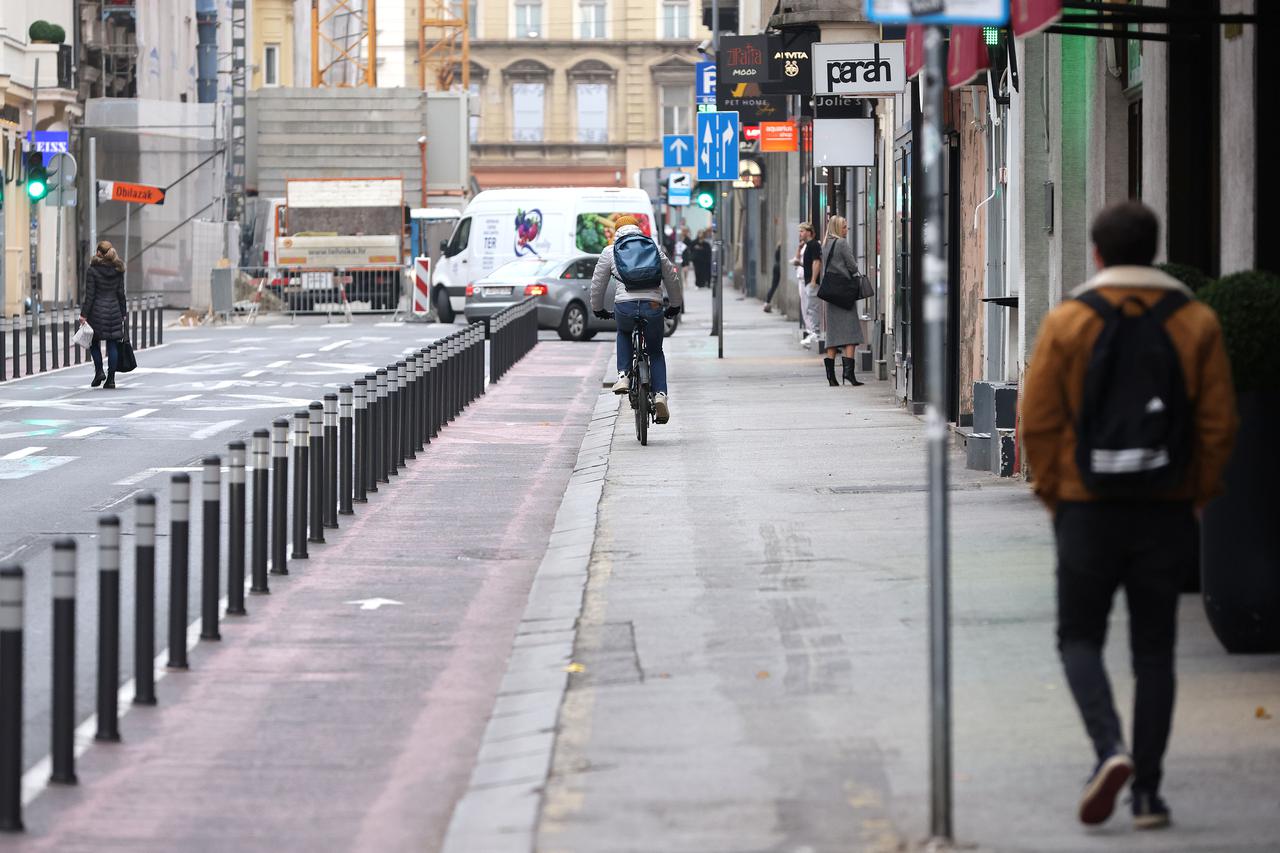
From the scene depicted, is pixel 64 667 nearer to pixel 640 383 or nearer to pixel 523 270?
pixel 640 383

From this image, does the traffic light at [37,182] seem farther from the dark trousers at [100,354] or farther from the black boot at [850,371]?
the black boot at [850,371]

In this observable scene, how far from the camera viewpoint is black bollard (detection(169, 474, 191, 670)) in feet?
27.6

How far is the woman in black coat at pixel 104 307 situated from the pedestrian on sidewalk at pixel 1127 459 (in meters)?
20.4

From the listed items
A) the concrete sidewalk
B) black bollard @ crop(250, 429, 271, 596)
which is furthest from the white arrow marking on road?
the concrete sidewalk

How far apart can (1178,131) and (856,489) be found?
3307 millimetres

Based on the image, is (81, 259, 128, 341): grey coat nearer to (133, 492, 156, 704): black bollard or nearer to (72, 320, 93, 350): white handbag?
(72, 320, 93, 350): white handbag

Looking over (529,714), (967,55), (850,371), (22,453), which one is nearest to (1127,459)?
(529,714)

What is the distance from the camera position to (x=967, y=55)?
45.8 ft

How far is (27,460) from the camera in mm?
16906

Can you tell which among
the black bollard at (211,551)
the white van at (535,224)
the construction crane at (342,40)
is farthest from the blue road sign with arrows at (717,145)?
the construction crane at (342,40)

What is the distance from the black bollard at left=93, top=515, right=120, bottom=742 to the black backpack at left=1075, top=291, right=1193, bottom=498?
2.98 metres

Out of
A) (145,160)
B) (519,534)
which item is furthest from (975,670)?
(145,160)

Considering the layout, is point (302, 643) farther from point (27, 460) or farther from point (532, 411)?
point (532, 411)

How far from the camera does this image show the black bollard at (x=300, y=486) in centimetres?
1140
